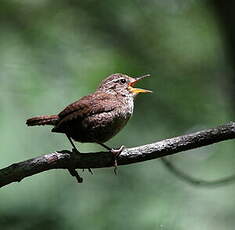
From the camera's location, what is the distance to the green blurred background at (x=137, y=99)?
483 cm

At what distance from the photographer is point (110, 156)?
3469 mm

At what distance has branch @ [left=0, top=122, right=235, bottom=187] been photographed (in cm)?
324

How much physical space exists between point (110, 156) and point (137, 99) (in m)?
2.39

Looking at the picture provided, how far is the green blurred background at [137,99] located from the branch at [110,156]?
41.2 inches

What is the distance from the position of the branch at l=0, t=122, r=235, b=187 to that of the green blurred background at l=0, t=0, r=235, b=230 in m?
1.05

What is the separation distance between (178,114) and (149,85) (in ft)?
1.41

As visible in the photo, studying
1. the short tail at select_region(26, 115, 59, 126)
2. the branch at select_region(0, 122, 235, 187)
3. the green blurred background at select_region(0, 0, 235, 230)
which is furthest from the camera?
the green blurred background at select_region(0, 0, 235, 230)

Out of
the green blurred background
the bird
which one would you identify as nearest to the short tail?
the bird

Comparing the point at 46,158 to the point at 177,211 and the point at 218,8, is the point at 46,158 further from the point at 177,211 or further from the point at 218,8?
the point at 218,8

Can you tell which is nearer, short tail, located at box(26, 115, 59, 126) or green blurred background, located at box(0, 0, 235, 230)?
short tail, located at box(26, 115, 59, 126)

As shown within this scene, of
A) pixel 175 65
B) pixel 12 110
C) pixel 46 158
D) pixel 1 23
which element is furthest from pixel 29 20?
pixel 46 158

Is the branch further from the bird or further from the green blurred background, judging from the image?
the green blurred background

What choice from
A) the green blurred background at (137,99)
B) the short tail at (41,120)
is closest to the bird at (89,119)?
the short tail at (41,120)

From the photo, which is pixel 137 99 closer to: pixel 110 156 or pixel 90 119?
pixel 90 119
